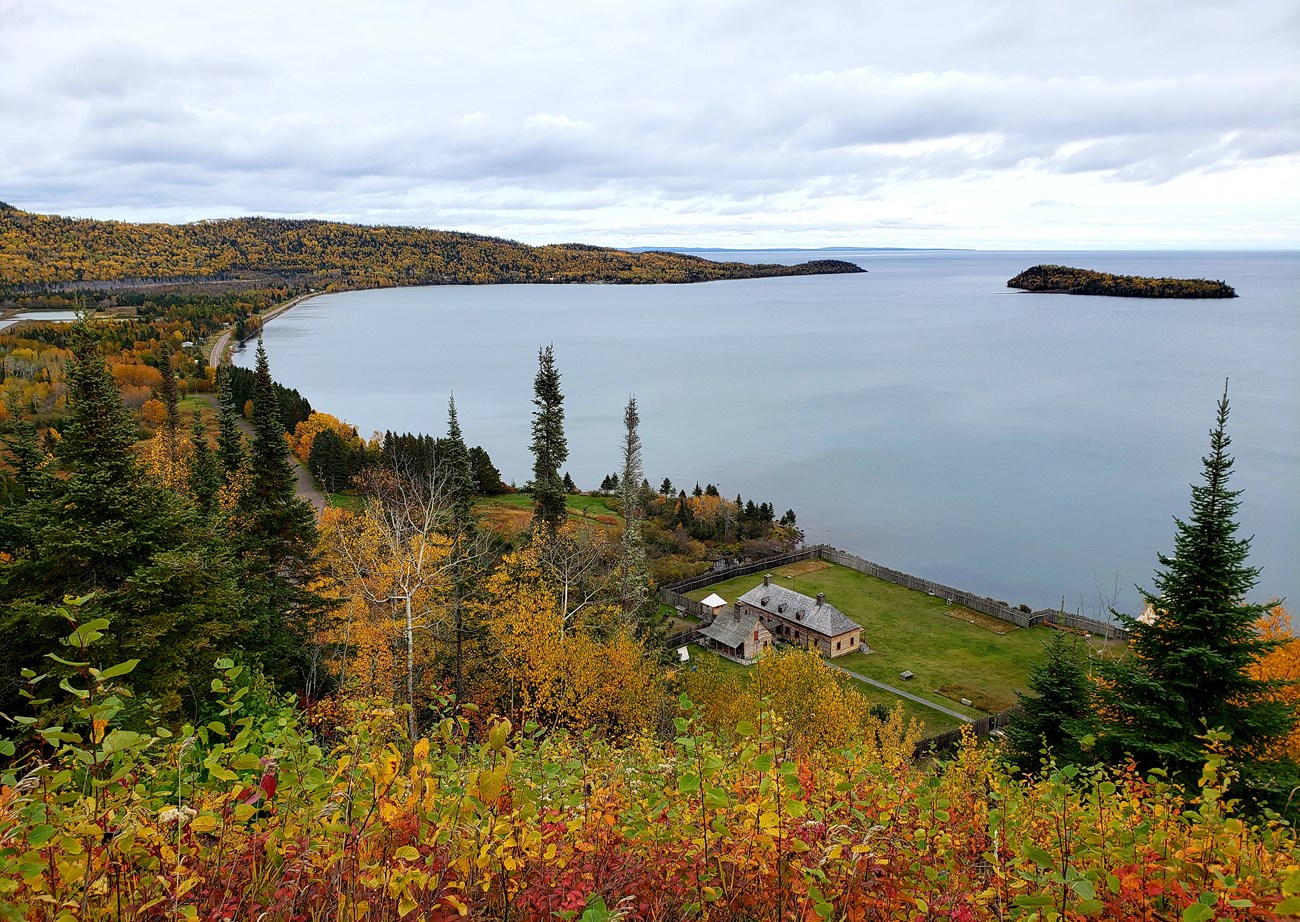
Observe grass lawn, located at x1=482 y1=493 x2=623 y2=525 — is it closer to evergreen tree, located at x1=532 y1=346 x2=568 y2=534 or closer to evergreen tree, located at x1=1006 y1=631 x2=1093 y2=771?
evergreen tree, located at x1=532 y1=346 x2=568 y2=534

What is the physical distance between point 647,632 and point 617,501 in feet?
102

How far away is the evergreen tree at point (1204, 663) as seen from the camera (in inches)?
578

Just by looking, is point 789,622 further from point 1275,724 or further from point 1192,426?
point 1192,426

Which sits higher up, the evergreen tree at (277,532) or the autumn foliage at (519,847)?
the autumn foliage at (519,847)

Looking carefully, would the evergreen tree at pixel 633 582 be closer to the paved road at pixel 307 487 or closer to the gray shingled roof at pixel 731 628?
the gray shingled roof at pixel 731 628

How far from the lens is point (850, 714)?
69.4 ft

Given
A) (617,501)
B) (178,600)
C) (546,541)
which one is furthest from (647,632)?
(617,501)

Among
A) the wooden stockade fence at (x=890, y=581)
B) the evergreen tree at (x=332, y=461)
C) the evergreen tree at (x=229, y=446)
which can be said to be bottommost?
the wooden stockade fence at (x=890, y=581)

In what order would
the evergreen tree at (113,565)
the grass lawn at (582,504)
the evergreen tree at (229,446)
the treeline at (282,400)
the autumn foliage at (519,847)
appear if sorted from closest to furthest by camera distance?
the autumn foliage at (519,847)
the evergreen tree at (113,565)
the evergreen tree at (229,446)
the grass lawn at (582,504)
the treeline at (282,400)

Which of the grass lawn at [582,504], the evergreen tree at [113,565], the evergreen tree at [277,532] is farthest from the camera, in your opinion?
the grass lawn at [582,504]

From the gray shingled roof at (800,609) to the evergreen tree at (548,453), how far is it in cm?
1182

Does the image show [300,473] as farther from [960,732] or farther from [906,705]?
[960,732]

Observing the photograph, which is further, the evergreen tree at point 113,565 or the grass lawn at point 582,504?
the grass lawn at point 582,504

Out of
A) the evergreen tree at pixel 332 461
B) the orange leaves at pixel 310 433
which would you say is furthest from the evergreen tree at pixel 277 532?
the orange leaves at pixel 310 433
